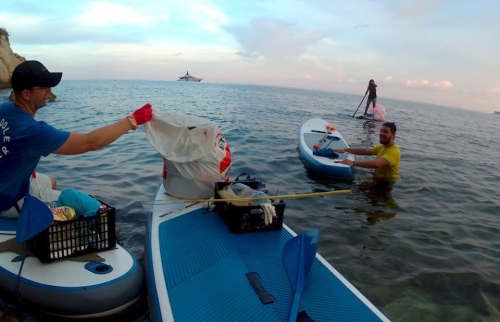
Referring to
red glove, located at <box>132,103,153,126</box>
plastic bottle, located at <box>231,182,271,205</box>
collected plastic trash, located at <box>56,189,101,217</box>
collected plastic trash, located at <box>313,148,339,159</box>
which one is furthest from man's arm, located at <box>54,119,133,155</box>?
collected plastic trash, located at <box>313,148,339,159</box>

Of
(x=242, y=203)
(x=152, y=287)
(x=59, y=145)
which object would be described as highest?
(x=59, y=145)

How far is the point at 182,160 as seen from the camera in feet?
15.0

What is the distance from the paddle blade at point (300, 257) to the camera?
311 cm

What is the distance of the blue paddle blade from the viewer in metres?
3.01

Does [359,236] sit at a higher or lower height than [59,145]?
lower

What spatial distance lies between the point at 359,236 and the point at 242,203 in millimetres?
2669

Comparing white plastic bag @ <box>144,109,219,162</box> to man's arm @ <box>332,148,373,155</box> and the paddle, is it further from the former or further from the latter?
man's arm @ <box>332,148,373,155</box>

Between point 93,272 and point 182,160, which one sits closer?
→ point 93,272

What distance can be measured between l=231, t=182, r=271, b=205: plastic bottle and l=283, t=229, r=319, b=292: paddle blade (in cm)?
95

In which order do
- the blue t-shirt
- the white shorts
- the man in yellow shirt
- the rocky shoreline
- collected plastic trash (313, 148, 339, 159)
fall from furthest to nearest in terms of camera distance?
the rocky shoreline < collected plastic trash (313, 148, 339, 159) < the man in yellow shirt < the white shorts < the blue t-shirt

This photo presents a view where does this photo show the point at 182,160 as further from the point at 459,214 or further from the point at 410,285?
the point at 459,214

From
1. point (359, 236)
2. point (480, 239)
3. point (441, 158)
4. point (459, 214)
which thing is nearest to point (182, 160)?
point (359, 236)

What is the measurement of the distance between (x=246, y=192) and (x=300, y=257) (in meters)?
1.46

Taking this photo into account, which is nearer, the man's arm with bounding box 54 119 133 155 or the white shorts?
the man's arm with bounding box 54 119 133 155
